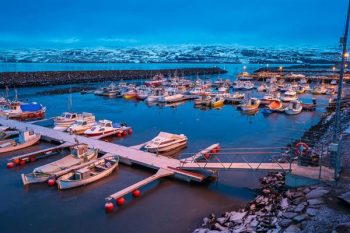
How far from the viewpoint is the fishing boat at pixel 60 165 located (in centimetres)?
1697

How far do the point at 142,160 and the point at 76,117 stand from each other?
43.4ft

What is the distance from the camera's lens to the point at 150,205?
15.0m

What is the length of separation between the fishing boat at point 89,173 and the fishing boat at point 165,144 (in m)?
2.81

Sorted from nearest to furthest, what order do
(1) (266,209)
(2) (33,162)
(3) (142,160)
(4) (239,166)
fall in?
(1) (266,209) → (4) (239,166) → (3) (142,160) → (2) (33,162)

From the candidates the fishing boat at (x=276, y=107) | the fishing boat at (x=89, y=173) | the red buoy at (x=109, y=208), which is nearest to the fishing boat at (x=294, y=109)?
the fishing boat at (x=276, y=107)

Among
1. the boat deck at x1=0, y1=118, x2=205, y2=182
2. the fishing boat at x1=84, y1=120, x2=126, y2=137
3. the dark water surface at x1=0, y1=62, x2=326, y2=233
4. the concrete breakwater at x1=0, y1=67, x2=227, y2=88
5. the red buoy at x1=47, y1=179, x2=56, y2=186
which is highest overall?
the concrete breakwater at x1=0, y1=67, x2=227, y2=88

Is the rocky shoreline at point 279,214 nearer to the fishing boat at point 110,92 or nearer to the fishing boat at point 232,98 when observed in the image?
the fishing boat at point 232,98

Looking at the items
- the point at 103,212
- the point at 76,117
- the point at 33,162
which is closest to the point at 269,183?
the point at 103,212

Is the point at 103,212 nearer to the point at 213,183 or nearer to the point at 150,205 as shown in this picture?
the point at 150,205

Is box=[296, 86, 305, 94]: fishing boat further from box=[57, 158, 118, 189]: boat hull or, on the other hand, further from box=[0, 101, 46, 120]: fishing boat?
box=[57, 158, 118, 189]: boat hull

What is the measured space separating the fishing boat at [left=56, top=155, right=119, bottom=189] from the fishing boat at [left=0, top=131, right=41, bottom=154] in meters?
8.00

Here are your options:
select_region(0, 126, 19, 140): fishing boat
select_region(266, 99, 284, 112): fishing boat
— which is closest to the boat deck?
select_region(0, 126, 19, 140): fishing boat

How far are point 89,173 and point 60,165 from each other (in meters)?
1.89

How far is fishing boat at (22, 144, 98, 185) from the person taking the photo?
16969 millimetres
